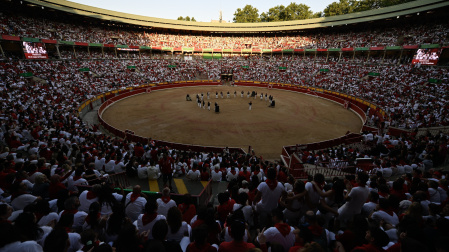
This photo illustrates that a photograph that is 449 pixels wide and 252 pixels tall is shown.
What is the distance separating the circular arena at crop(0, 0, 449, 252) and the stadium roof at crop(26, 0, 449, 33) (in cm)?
42

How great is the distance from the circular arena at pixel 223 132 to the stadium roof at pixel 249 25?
0.42m

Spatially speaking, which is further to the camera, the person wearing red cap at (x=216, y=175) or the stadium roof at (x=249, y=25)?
the stadium roof at (x=249, y=25)

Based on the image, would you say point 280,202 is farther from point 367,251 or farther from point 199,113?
point 199,113

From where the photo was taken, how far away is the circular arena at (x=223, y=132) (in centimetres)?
389

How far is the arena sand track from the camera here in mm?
19172

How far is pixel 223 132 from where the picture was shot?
20656 millimetres

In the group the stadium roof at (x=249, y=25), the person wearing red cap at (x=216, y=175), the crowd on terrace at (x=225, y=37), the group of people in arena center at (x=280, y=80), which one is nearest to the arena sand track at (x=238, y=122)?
the group of people in arena center at (x=280, y=80)

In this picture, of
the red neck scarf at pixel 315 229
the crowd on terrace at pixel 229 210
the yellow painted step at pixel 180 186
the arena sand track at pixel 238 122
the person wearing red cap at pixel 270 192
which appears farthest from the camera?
the arena sand track at pixel 238 122

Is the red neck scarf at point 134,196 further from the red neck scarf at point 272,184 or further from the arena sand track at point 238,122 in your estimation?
the arena sand track at point 238,122

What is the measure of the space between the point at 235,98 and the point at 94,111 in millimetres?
20368

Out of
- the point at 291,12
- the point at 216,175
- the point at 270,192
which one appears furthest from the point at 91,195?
the point at 291,12

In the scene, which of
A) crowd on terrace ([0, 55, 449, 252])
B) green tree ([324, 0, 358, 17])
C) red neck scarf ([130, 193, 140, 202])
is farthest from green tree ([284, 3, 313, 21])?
red neck scarf ([130, 193, 140, 202])

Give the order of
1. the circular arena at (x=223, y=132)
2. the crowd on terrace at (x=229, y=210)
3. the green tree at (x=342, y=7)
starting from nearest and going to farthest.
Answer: the crowd on terrace at (x=229, y=210)
the circular arena at (x=223, y=132)
the green tree at (x=342, y=7)

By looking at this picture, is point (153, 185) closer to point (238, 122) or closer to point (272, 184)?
point (272, 184)
